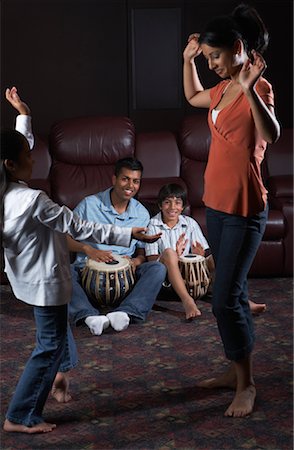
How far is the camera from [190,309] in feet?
15.5

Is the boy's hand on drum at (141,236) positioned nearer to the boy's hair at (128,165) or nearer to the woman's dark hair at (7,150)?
the woman's dark hair at (7,150)

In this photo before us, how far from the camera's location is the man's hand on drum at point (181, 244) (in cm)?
512

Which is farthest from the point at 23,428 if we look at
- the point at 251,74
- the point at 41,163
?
the point at 41,163

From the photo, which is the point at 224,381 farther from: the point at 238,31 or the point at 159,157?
the point at 159,157

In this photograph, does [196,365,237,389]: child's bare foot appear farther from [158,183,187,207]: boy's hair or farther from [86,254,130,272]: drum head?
[158,183,187,207]: boy's hair

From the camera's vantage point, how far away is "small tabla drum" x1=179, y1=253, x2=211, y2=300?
5.00 m

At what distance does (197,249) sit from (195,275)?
240mm

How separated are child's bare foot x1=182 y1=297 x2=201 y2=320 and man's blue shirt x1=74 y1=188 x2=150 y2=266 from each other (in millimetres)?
554

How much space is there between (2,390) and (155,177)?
2.77m

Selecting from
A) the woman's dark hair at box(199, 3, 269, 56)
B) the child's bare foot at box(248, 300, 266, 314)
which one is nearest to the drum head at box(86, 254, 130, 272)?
the child's bare foot at box(248, 300, 266, 314)

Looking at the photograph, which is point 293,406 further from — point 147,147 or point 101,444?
point 147,147

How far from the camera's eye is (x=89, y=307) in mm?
4613

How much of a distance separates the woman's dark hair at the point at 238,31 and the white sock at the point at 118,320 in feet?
6.35

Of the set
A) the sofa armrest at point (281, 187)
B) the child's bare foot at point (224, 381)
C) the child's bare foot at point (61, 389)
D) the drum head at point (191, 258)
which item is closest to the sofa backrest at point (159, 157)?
the sofa armrest at point (281, 187)
